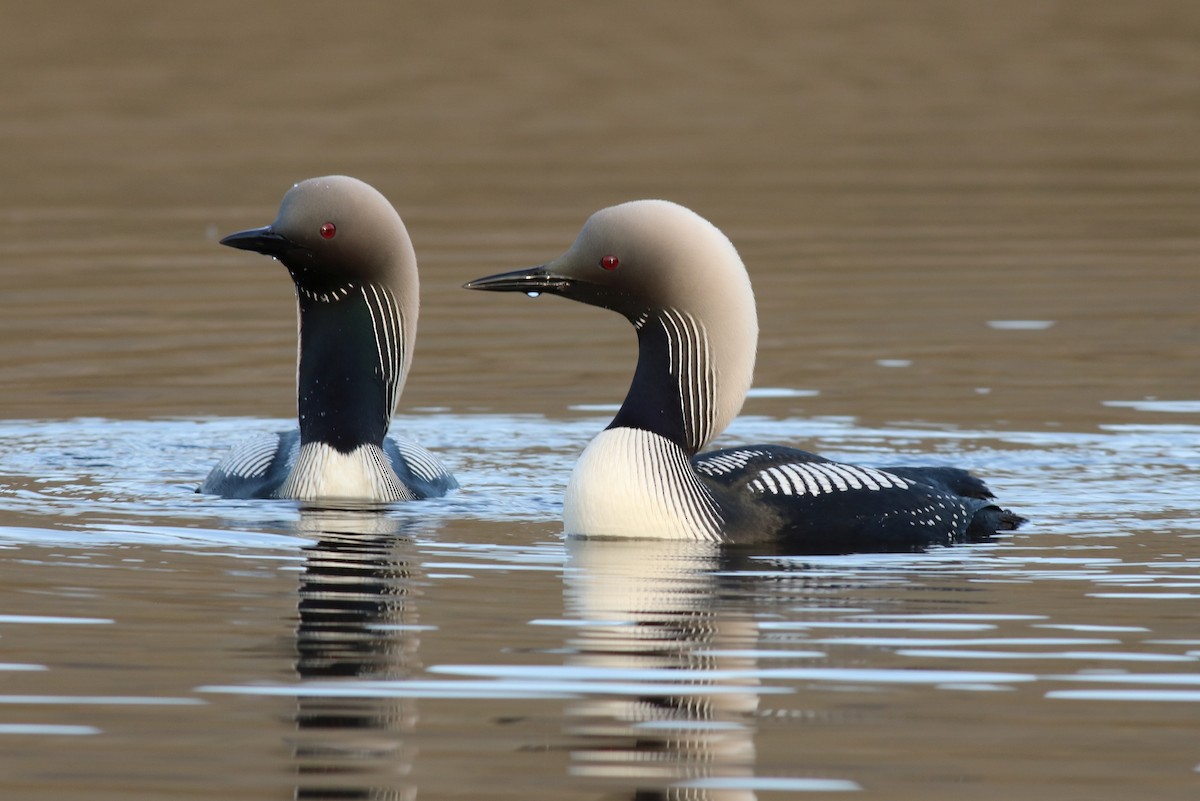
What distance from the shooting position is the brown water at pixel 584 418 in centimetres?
506

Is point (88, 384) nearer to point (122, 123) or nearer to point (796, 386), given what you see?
point (796, 386)

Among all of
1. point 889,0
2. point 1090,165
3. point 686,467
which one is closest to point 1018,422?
point 686,467

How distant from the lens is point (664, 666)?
5668 mm

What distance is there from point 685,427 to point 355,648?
6.07 feet

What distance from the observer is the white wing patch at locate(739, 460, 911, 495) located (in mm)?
7465

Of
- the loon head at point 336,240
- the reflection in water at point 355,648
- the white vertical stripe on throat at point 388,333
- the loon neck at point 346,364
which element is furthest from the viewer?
the white vertical stripe on throat at point 388,333

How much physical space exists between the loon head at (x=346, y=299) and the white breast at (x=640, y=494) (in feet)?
4.39

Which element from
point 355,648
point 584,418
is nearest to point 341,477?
point 584,418

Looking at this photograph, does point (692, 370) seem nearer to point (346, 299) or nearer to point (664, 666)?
point (346, 299)

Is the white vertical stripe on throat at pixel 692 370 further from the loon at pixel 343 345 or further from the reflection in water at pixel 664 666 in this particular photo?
the loon at pixel 343 345

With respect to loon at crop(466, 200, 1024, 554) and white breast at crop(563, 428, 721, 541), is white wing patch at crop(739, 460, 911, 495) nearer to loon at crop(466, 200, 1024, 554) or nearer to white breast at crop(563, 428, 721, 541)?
loon at crop(466, 200, 1024, 554)

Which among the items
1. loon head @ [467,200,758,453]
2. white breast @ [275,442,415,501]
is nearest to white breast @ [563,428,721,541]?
loon head @ [467,200,758,453]

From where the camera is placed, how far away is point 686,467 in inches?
289

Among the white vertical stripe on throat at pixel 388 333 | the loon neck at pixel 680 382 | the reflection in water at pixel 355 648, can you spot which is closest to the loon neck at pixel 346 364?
the white vertical stripe on throat at pixel 388 333
